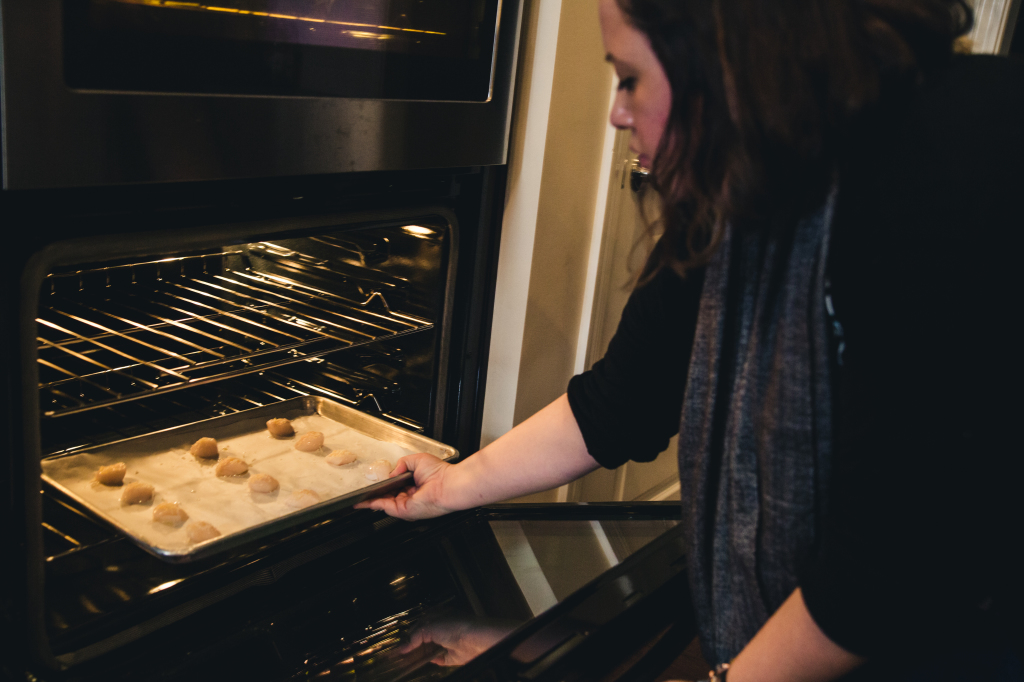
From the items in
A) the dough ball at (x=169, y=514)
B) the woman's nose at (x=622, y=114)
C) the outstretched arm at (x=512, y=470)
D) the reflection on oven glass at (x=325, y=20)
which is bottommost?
the dough ball at (x=169, y=514)

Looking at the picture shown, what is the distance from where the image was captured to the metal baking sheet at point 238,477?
3.05 feet

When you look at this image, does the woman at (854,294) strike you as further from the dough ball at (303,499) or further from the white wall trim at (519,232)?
the dough ball at (303,499)

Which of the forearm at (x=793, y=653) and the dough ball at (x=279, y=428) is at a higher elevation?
the forearm at (x=793, y=653)

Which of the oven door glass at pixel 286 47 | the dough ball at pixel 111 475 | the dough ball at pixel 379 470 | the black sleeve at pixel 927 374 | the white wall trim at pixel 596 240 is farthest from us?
the white wall trim at pixel 596 240

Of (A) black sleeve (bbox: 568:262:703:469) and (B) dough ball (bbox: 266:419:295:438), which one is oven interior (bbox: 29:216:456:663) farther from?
(A) black sleeve (bbox: 568:262:703:469)

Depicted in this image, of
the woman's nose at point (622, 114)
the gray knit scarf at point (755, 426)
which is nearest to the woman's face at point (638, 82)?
the woman's nose at point (622, 114)

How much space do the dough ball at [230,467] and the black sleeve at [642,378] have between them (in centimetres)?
47

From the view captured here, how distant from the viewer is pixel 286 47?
82 centimetres

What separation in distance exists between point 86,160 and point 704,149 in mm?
509

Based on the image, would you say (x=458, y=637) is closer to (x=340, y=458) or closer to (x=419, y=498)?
(x=419, y=498)

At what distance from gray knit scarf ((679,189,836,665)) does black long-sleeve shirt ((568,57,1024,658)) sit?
3 cm

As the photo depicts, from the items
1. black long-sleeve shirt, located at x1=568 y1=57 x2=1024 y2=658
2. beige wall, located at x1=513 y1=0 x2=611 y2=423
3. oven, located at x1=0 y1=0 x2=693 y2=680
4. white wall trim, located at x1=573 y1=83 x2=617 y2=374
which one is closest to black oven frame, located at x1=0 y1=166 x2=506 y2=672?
oven, located at x1=0 y1=0 x2=693 y2=680

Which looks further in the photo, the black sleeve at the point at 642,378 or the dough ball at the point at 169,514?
the dough ball at the point at 169,514

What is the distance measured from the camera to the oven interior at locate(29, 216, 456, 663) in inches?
35.6
